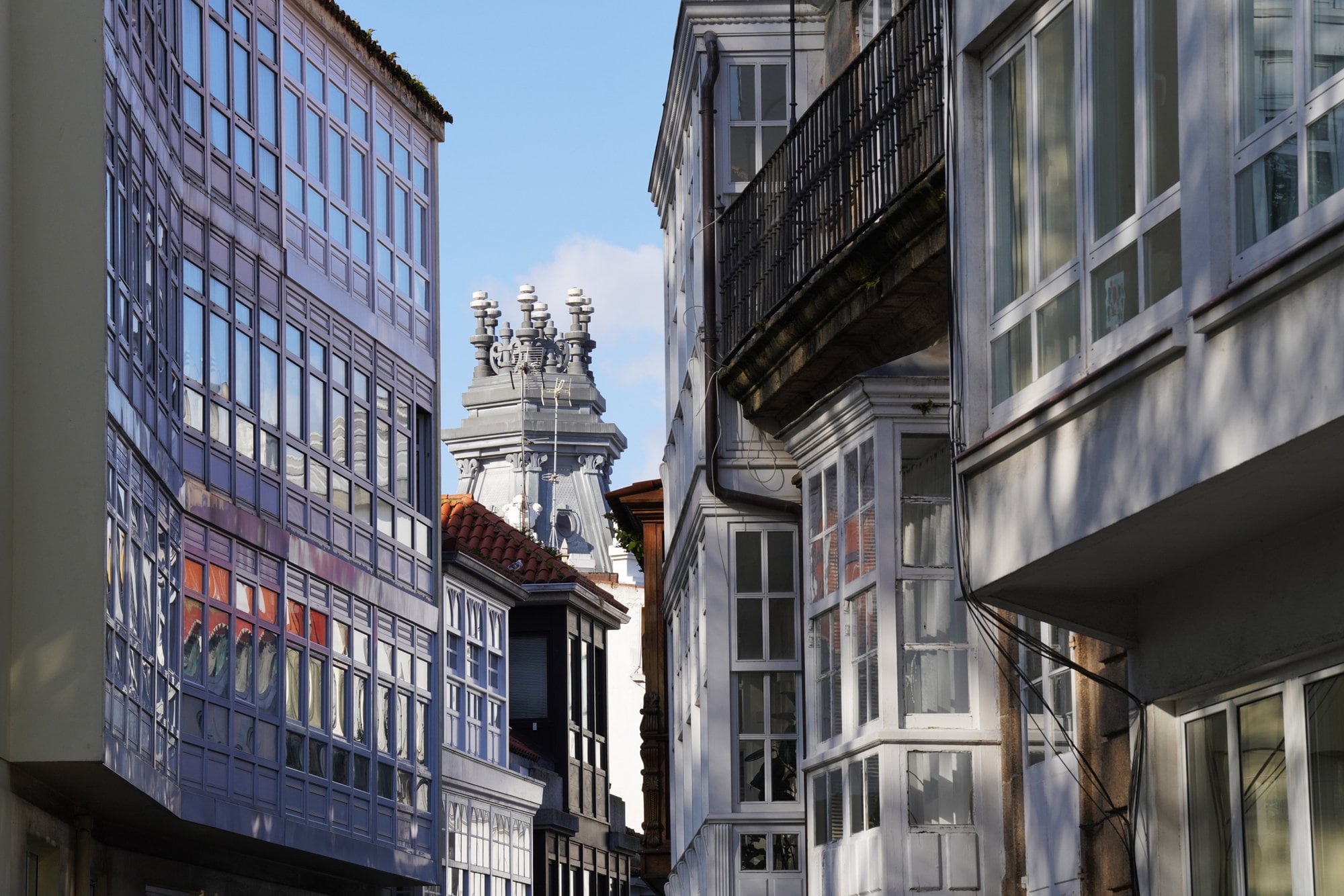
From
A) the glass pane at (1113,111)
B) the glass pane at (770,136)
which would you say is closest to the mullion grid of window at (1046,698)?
the glass pane at (1113,111)

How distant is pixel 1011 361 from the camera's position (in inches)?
440

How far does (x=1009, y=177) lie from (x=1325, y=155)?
332 cm

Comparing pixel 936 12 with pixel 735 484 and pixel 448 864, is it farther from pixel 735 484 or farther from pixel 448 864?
pixel 448 864

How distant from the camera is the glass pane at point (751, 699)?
2027cm

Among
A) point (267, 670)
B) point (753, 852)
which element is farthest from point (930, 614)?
point (267, 670)

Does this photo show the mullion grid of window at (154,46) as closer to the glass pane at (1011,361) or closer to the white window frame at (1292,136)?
the glass pane at (1011,361)

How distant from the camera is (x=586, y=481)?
132 metres

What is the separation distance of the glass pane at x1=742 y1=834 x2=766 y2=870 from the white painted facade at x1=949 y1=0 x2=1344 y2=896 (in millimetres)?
9158

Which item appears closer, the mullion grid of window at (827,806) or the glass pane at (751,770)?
the mullion grid of window at (827,806)

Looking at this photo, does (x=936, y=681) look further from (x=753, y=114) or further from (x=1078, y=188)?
(x=753, y=114)

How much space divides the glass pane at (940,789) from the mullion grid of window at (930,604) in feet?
0.79

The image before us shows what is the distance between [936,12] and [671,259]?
10905mm

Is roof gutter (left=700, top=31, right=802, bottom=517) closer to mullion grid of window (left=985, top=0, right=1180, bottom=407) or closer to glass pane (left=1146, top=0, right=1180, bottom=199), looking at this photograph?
mullion grid of window (left=985, top=0, right=1180, bottom=407)

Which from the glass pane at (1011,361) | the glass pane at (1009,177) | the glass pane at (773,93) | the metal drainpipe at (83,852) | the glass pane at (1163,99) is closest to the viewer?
the glass pane at (1163,99)
